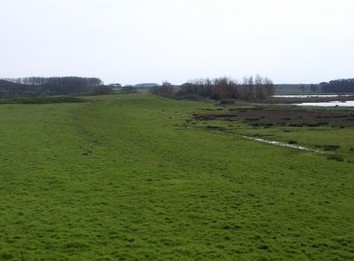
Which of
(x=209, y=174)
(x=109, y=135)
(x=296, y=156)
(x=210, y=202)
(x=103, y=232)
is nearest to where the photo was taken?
(x=103, y=232)

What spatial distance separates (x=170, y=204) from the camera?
19453 millimetres

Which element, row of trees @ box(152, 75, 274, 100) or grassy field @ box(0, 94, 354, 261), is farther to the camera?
row of trees @ box(152, 75, 274, 100)

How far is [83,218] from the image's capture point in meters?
17.5

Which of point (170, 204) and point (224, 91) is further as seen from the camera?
point (224, 91)

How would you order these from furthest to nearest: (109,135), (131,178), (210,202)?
1. (109,135)
2. (131,178)
3. (210,202)

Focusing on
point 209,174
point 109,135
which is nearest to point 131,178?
point 209,174

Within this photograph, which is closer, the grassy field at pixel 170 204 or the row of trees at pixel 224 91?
the grassy field at pixel 170 204

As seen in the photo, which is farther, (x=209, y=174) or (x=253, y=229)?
(x=209, y=174)

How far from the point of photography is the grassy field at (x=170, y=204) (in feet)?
47.9

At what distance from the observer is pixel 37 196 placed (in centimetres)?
2052

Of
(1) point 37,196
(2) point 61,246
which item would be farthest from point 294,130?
(2) point 61,246

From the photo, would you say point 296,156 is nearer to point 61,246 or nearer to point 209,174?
point 209,174

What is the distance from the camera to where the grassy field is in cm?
1459

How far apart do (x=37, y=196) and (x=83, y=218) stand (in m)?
4.09
